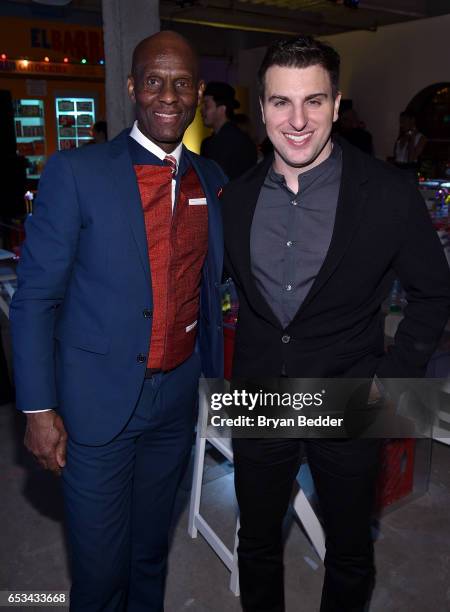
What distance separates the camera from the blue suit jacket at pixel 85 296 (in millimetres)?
1519

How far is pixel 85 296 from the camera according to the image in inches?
62.0

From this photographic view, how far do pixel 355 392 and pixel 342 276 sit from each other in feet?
1.15

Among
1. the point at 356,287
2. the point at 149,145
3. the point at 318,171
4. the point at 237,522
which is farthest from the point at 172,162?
the point at 237,522

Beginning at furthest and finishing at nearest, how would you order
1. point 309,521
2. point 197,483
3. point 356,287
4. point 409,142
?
1. point 409,142
2. point 197,483
3. point 309,521
4. point 356,287

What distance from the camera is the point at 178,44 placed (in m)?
1.66

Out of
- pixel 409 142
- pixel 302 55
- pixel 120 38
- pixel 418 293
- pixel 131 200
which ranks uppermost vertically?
pixel 120 38

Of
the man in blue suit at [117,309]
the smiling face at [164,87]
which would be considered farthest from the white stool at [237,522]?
the smiling face at [164,87]

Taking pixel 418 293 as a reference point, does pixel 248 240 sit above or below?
above

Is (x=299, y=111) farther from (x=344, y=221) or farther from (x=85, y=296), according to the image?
(x=85, y=296)

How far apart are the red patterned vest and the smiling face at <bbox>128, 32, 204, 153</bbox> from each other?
0.35 feet

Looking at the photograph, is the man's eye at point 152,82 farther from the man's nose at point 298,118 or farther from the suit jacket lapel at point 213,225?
the man's nose at point 298,118

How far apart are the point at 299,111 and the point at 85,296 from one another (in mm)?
734

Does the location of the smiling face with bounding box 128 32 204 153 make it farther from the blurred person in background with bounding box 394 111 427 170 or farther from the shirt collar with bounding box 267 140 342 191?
the blurred person in background with bounding box 394 111 427 170

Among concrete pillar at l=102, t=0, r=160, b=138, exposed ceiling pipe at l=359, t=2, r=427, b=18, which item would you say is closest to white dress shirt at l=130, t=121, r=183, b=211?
concrete pillar at l=102, t=0, r=160, b=138
